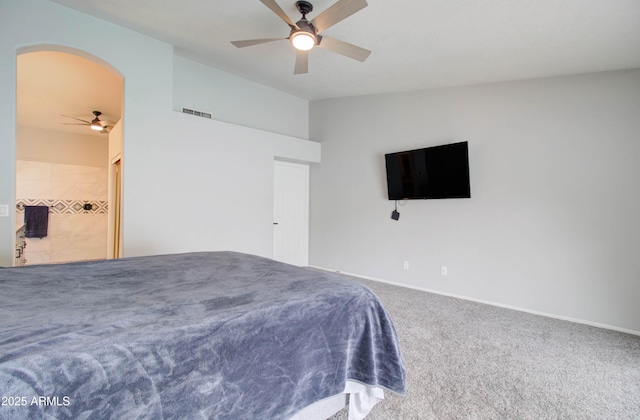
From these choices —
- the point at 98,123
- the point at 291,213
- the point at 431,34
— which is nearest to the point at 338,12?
the point at 431,34

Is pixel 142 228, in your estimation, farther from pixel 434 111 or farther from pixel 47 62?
pixel 434 111

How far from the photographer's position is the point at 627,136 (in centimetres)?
281

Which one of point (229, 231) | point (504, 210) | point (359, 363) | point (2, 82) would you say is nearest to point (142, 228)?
point (229, 231)

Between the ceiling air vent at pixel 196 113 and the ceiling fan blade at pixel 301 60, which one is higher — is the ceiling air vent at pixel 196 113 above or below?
below

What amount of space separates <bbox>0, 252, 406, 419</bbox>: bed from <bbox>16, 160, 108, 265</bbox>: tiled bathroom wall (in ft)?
16.6

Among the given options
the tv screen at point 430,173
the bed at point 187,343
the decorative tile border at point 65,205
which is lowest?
the bed at point 187,343

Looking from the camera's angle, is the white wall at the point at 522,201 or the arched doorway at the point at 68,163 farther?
the arched doorway at the point at 68,163

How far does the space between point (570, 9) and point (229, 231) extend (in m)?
4.12

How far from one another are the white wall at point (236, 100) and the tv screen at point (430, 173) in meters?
1.96

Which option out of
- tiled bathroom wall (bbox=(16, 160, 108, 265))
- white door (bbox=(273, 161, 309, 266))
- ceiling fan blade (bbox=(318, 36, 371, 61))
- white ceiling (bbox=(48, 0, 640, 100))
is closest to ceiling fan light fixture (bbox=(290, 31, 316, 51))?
ceiling fan blade (bbox=(318, 36, 371, 61))

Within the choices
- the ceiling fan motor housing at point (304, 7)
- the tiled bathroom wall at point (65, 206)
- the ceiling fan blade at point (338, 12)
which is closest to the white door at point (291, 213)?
the ceiling fan motor housing at point (304, 7)

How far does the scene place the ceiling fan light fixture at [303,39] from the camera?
2.44 meters

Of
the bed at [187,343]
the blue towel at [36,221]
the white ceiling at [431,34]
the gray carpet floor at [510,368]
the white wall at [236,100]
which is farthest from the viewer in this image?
the blue towel at [36,221]

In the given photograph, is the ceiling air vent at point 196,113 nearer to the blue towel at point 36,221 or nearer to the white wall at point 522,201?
the white wall at point 522,201
